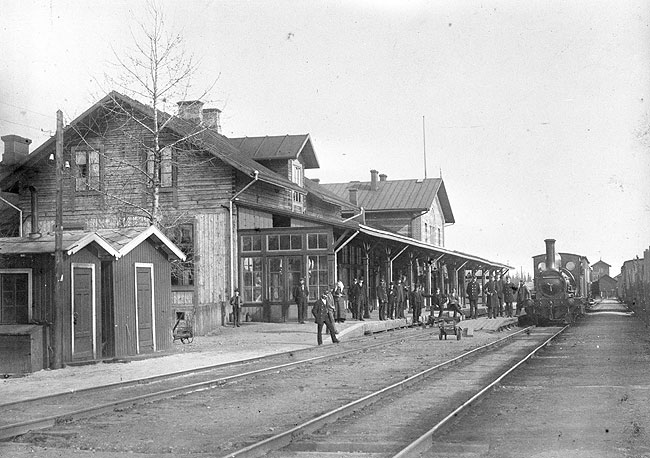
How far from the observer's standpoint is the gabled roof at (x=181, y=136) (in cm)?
2655

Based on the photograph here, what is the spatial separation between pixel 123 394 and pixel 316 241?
16.1 metres

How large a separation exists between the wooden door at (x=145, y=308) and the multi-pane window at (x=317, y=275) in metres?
10.0

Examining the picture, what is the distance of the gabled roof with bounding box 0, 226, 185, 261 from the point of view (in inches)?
623

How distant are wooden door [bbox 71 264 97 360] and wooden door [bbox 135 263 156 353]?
1456 mm

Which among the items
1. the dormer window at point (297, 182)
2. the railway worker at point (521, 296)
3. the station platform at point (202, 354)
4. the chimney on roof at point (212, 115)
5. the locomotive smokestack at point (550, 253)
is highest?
the chimney on roof at point (212, 115)

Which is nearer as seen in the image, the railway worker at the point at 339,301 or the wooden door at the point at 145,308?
the wooden door at the point at 145,308

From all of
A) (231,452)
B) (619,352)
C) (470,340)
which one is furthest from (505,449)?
(470,340)

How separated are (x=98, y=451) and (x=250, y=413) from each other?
2652 mm

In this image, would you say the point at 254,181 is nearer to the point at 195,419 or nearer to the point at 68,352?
the point at 68,352

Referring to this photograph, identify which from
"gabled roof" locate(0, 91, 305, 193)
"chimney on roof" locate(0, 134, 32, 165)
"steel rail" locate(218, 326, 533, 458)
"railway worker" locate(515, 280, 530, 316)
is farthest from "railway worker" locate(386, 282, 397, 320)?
"steel rail" locate(218, 326, 533, 458)

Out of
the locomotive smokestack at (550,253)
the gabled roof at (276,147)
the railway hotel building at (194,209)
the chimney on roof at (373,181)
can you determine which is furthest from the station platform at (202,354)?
the chimney on roof at (373,181)

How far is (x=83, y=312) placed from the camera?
1675 centimetres

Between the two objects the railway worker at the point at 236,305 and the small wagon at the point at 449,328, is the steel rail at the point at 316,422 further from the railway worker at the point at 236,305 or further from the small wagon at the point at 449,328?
the railway worker at the point at 236,305

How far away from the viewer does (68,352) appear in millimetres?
16266
